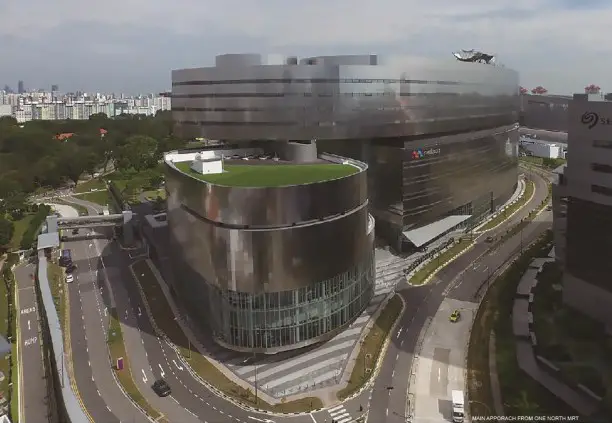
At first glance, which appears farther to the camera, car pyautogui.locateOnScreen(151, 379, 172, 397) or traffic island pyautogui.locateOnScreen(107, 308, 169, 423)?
car pyautogui.locateOnScreen(151, 379, 172, 397)

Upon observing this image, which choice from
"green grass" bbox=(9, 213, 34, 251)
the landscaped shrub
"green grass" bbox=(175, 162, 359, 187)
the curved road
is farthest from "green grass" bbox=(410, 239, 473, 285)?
"green grass" bbox=(9, 213, 34, 251)

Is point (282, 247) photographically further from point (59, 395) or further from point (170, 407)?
point (59, 395)

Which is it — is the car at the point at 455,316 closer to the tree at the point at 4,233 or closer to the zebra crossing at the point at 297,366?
the zebra crossing at the point at 297,366

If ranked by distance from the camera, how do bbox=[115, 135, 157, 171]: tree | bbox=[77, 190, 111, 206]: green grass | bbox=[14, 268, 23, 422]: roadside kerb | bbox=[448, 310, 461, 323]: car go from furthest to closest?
bbox=[115, 135, 157, 171]: tree → bbox=[77, 190, 111, 206]: green grass → bbox=[448, 310, 461, 323]: car → bbox=[14, 268, 23, 422]: roadside kerb

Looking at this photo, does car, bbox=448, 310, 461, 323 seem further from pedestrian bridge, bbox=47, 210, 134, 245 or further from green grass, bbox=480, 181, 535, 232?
pedestrian bridge, bbox=47, 210, 134, 245

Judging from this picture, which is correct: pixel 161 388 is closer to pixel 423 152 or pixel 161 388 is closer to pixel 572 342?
pixel 572 342

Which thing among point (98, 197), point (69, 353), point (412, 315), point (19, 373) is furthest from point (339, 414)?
point (98, 197)
